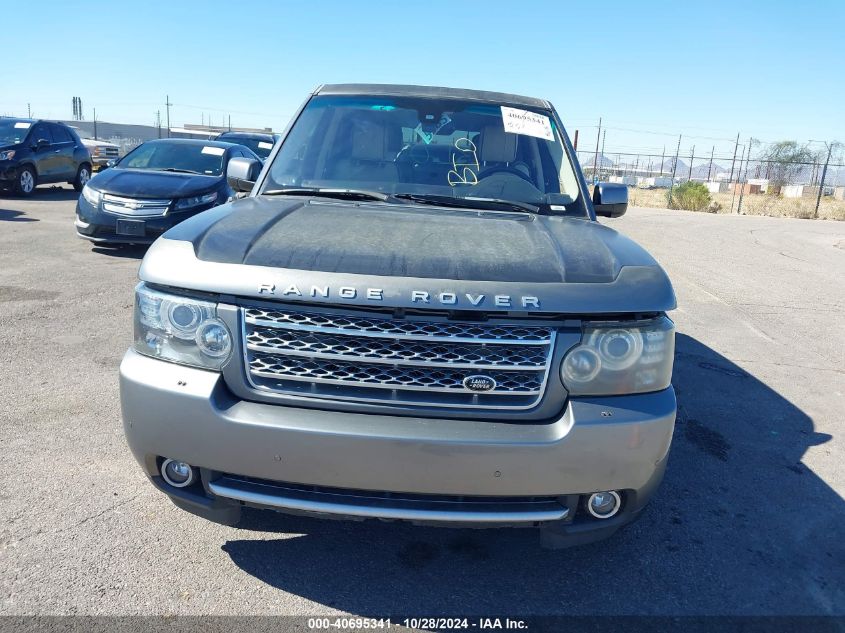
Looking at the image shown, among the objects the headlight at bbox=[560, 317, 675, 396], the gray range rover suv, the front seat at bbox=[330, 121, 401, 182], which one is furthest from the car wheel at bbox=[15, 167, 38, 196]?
the headlight at bbox=[560, 317, 675, 396]

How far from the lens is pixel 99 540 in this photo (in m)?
2.78

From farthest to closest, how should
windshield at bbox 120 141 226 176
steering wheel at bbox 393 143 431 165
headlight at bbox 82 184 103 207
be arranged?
1. windshield at bbox 120 141 226 176
2. headlight at bbox 82 184 103 207
3. steering wheel at bbox 393 143 431 165

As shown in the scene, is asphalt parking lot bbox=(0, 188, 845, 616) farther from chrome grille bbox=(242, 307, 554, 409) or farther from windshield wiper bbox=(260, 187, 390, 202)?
windshield wiper bbox=(260, 187, 390, 202)

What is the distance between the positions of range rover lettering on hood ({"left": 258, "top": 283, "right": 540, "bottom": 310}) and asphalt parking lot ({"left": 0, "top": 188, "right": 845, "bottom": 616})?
1.16 m

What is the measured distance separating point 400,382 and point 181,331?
787 mm

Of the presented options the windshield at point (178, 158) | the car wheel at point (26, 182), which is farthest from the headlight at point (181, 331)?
the car wheel at point (26, 182)

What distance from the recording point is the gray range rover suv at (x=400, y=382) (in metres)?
2.20

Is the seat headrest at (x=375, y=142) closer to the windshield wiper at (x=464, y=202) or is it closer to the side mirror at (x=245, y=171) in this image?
the windshield wiper at (x=464, y=202)

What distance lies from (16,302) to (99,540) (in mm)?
4419

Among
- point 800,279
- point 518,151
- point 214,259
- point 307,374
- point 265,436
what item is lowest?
point 800,279

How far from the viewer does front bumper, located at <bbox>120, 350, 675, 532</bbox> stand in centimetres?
218

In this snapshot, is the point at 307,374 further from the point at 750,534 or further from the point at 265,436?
the point at 750,534

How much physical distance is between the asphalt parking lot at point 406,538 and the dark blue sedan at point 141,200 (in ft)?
11.1

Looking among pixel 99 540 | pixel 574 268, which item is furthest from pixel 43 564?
pixel 574 268
